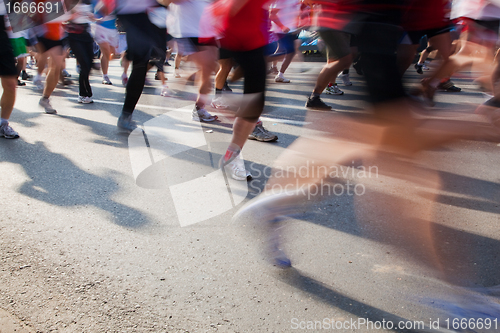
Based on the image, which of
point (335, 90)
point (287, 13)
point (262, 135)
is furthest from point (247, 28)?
point (335, 90)

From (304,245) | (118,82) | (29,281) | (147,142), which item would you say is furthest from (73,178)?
(118,82)

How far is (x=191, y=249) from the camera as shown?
A: 7.36 feet

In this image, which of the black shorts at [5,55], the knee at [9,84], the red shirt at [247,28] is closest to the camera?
the red shirt at [247,28]

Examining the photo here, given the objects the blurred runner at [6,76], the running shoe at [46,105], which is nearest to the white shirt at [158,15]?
the blurred runner at [6,76]

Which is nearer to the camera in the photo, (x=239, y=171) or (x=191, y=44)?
(x=191, y=44)

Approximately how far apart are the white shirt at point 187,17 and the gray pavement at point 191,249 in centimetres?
72

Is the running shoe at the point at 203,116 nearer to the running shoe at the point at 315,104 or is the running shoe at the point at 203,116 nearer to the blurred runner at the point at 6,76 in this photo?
the running shoe at the point at 315,104

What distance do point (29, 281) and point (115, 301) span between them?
506 mm

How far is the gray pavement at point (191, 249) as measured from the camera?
1.75 metres

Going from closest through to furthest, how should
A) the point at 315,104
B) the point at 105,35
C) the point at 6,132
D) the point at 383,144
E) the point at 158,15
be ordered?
the point at 383,144 → the point at 158,15 → the point at 6,132 → the point at 315,104 → the point at 105,35

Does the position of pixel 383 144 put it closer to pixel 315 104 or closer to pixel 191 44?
pixel 191 44

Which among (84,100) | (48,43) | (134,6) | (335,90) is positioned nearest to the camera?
(134,6)

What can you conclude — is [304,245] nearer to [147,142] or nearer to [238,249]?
[238,249]

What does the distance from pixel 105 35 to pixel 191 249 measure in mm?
5533
